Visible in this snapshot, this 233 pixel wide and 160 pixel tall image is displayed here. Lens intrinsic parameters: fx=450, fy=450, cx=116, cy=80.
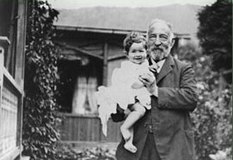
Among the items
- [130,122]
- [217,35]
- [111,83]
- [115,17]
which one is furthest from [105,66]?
[130,122]

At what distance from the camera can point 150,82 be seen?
239cm

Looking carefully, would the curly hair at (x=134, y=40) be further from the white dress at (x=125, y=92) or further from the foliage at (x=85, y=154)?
the foliage at (x=85, y=154)

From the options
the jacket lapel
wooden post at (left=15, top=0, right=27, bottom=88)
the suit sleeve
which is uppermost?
wooden post at (left=15, top=0, right=27, bottom=88)

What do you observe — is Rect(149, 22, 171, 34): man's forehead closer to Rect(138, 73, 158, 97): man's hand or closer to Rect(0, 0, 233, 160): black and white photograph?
Rect(0, 0, 233, 160): black and white photograph

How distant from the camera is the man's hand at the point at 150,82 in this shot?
2391 mm

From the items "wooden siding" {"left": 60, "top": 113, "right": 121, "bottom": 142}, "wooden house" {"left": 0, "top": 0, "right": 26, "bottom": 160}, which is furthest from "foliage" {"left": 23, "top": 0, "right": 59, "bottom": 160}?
"wooden siding" {"left": 60, "top": 113, "right": 121, "bottom": 142}

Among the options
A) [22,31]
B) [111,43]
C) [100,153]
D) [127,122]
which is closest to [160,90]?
[127,122]

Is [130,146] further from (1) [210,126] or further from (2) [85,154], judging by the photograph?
(1) [210,126]

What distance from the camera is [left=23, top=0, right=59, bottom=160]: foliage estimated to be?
4633 millimetres

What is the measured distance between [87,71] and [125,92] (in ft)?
25.5

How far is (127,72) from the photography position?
2652mm

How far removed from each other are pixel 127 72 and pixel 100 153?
16.0ft

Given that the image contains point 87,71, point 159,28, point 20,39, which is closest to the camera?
point 159,28

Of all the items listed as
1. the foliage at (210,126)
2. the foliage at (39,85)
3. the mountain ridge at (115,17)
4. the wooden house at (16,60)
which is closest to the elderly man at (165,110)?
the wooden house at (16,60)
